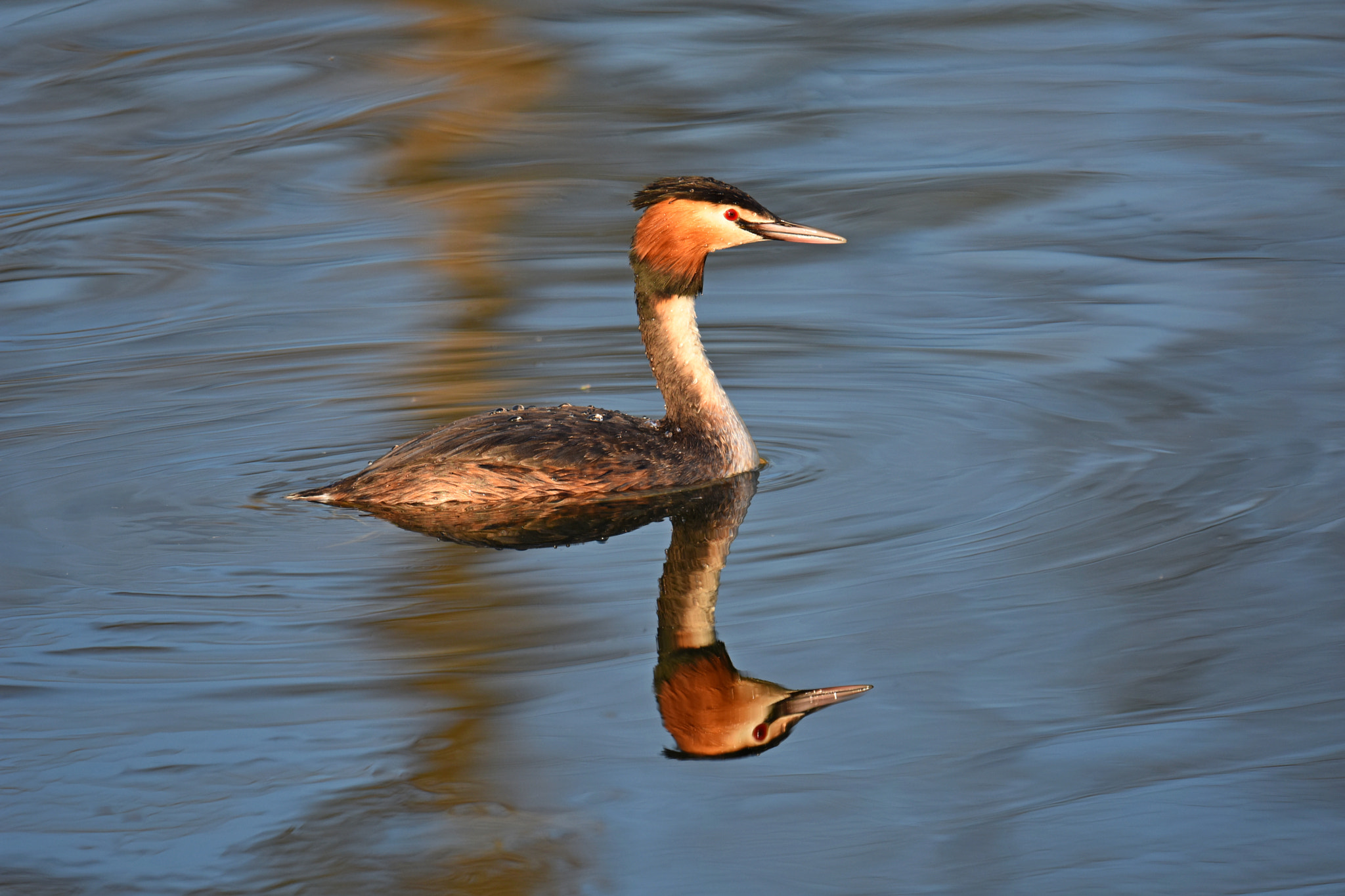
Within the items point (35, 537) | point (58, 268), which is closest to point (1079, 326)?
point (35, 537)

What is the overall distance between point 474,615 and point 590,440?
4.17 ft

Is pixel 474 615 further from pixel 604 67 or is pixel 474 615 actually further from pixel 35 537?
pixel 604 67

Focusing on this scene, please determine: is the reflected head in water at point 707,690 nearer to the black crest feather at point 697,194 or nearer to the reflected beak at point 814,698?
the reflected beak at point 814,698

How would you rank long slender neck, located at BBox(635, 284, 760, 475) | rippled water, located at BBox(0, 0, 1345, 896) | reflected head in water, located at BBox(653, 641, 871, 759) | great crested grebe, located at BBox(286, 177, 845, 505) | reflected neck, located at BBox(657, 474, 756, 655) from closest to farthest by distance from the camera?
rippled water, located at BBox(0, 0, 1345, 896)
reflected head in water, located at BBox(653, 641, 871, 759)
reflected neck, located at BBox(657, 474, 756, 655)
great crested grebe, located at BBox(286, 177, 845, 505)
long slender neck, located at BBox(635, 284, 760, 475)

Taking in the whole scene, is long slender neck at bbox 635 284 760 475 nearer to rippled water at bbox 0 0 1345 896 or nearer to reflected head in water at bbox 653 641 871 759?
rippled water at bbox 0 0 1345 896

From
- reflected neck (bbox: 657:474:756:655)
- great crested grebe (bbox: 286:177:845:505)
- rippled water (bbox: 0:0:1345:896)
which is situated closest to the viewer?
rippled water (bbox: 0:0:1345:896)

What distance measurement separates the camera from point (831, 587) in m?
5.78

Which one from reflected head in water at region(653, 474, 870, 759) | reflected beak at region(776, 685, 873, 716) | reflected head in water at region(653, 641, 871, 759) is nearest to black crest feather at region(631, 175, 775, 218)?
reflected head in water at region(653, 474, 870, 759)

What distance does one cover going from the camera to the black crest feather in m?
7.16

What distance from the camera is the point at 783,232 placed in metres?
7.15

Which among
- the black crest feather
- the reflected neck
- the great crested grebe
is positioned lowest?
the reflected neck

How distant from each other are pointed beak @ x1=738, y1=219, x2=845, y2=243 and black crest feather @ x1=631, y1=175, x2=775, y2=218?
1.9 inches

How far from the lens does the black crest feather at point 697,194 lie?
7156 mm

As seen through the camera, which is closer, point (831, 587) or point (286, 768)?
point (286, 768)
